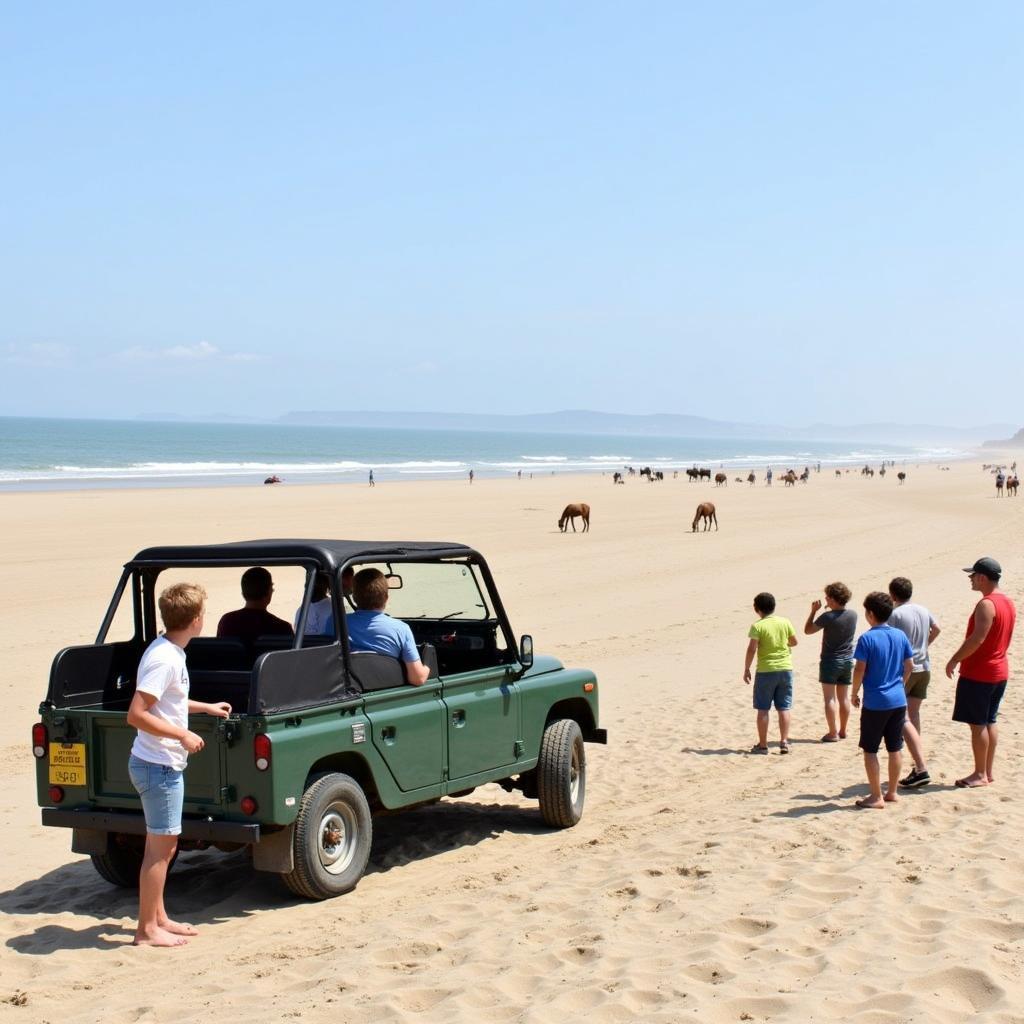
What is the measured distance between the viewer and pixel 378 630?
6.92 metres

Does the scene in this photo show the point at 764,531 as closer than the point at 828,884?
No

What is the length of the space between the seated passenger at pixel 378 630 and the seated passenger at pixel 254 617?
471 mm

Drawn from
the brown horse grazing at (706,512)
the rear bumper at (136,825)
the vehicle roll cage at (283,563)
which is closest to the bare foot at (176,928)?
the rear bumper at (136,825)

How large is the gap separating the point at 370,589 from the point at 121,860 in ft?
6.69

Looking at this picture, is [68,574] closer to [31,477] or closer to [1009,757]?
[1009,757]

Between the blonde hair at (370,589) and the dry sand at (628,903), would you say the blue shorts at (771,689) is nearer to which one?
the dry sand at (628,903)

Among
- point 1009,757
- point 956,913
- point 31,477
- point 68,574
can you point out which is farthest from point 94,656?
point 31,477

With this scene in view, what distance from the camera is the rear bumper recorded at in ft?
19.5

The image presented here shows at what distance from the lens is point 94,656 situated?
22.8 feet

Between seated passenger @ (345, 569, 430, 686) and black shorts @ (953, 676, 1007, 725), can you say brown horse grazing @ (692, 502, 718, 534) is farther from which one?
seated passenger @ (345, 569, 430, 686)

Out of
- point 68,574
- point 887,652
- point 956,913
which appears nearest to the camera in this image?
point 956,913


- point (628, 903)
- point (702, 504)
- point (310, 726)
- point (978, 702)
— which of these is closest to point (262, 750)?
point (310, 726)

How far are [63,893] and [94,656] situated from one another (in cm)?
134

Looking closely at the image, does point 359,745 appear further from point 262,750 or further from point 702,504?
point 702,504
